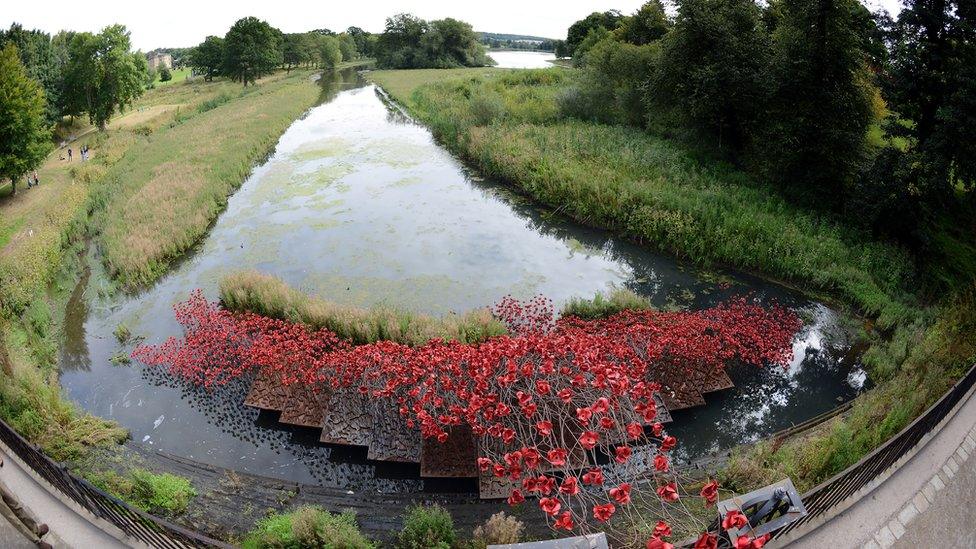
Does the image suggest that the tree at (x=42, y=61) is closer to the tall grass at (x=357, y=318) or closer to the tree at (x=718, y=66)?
the tall grass at (x=357, y=318)

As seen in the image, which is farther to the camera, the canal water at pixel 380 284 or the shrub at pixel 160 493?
the canal water at pixel 380 284

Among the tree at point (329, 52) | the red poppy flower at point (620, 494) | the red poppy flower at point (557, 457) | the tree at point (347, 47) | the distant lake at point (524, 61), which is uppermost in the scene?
the tree at point (347, 47)

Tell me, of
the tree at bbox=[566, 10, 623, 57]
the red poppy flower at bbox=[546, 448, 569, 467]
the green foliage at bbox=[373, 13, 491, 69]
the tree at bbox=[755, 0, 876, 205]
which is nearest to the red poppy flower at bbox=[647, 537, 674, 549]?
the red poppy flower at bbox=[546, 448, 569, 467]

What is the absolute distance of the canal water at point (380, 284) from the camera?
10.3 meters

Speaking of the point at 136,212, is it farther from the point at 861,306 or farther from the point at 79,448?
the point at 861,306

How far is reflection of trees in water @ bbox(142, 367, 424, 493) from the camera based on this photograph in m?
9.30

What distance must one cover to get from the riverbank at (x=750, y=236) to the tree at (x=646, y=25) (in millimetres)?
7309

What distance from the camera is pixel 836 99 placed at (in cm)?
1839

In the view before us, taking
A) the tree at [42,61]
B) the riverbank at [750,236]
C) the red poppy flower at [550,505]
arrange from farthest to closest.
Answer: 1. the tree at [42,61]
2. the riverbank at [750,236]
3. the red poppy flower at [550,505]

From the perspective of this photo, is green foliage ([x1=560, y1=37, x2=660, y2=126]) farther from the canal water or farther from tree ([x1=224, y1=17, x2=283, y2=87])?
tree ([x1=224, y1=17, x2=283, y2=87])

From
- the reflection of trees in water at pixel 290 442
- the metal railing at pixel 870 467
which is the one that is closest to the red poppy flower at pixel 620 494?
the metal railing at pixel 870 467

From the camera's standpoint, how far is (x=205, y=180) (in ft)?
78.8

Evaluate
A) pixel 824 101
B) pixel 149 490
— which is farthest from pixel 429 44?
pixel 149 490

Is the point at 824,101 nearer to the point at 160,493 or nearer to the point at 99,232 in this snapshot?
the point at 160,493
